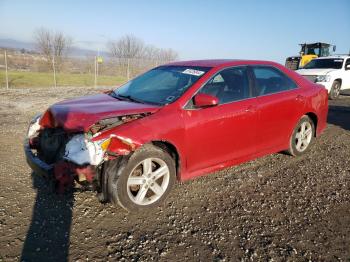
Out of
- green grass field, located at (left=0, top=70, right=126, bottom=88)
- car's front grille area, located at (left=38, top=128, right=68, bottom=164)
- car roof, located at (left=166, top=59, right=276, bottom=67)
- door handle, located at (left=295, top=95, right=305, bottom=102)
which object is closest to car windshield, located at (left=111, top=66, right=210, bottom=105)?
car roof, located at (left=166, top=59, right=276, bottom=67)

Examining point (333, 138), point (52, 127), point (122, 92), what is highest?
point (122, 92)

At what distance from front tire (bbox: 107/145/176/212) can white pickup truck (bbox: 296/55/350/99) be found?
32.3 ft

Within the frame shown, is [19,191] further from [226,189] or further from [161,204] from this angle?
[226,189]

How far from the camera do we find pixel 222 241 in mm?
3029

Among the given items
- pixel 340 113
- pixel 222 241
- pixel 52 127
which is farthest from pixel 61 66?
pixel 222 241

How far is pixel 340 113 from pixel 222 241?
807 cm

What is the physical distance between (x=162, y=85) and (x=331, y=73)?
9788 millimetres

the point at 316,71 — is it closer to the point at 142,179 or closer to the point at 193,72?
the point at 193,72

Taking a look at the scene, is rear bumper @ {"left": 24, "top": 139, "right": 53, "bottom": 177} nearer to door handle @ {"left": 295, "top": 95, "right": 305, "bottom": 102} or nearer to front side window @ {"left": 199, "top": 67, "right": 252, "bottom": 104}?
Result: front side window @ {"left": 199, "top": 67, "right": 252, "bottom": 104}

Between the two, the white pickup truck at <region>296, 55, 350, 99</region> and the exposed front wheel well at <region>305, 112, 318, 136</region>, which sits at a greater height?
the white pickup truck at <region>296, 55, 350, 99</region>

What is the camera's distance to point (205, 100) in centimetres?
375

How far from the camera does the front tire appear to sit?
3303 millimetres

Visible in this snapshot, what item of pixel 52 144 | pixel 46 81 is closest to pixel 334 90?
pixel 52 144

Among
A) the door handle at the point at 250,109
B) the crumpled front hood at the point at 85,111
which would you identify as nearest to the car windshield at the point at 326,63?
the door handle at the point at 250,109
